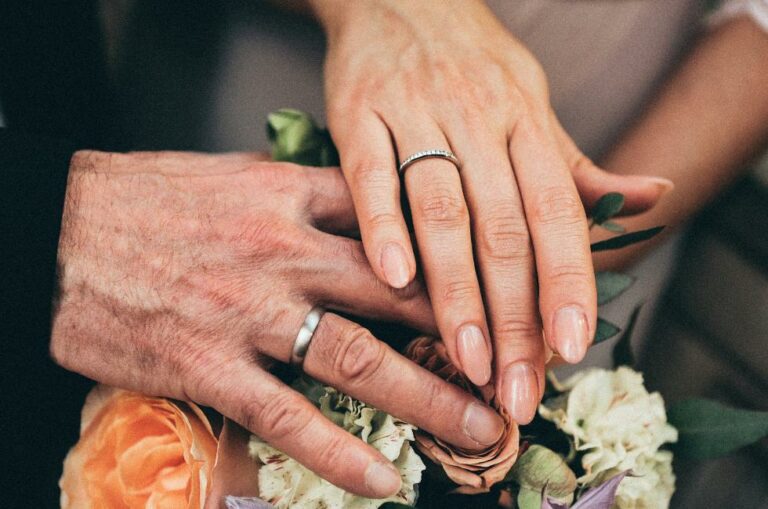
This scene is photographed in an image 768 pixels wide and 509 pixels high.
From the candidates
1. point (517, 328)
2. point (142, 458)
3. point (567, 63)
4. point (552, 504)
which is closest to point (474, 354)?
point (517, 328)

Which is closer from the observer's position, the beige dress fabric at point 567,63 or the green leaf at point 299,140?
the green leaf at point 299,140

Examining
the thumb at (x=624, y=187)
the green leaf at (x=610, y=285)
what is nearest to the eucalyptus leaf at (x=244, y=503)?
the green leaf at (x=610, y=285)

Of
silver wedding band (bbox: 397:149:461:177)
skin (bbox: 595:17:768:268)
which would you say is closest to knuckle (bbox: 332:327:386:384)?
silver wedding band (bbox: 397:149:461:177)

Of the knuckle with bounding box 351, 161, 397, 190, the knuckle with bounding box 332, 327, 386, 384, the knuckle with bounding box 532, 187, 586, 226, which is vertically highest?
the knuckle with bounding box 351, 161, 397, 190

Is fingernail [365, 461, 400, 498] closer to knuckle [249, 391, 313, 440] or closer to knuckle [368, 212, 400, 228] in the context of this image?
knuckle [249, 391, 313, 440]

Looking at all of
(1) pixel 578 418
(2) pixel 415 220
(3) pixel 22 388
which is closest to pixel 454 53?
(2) pixel 415 220

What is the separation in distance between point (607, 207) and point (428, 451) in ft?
1.05

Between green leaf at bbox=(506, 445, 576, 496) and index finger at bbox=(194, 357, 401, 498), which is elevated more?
index finger at bbox=(194, 357, 401, 498)

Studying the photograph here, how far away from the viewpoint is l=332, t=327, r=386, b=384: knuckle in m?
0.56

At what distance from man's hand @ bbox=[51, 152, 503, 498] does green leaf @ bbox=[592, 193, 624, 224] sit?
0.21m

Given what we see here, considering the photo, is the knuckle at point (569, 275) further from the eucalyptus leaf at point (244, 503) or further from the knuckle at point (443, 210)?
the eucalyptus leaf at point (244, 503)

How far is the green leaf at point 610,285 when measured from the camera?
620 millimetres

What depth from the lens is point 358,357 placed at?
1.85 feet

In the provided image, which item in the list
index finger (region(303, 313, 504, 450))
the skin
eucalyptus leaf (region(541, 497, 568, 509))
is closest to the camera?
eucalyptus leaf (region(541, 497, 568, 509))
